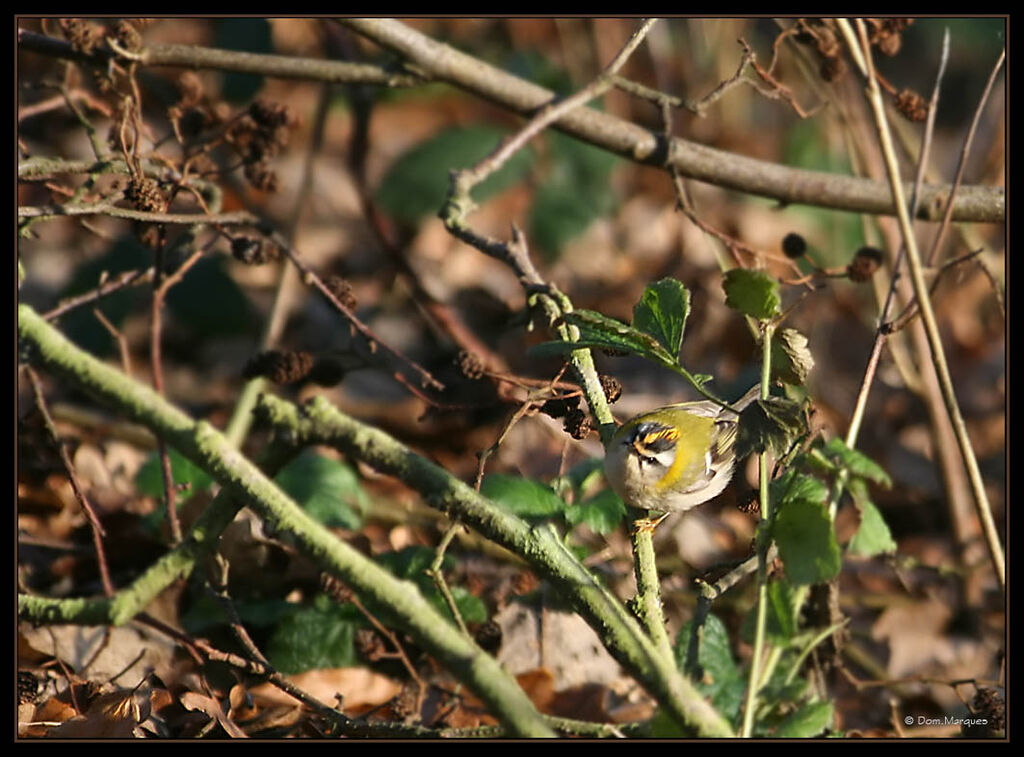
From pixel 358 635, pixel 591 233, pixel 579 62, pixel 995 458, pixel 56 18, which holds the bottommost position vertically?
pixel 358 635

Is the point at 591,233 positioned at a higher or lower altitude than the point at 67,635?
higher

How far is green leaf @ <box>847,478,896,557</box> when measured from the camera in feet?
7.25

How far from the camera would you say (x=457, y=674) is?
1.65 meters

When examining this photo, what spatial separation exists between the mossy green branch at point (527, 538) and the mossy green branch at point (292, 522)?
0.57 feet

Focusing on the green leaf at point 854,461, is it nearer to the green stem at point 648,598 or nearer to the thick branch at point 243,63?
the green stem at point 648,598

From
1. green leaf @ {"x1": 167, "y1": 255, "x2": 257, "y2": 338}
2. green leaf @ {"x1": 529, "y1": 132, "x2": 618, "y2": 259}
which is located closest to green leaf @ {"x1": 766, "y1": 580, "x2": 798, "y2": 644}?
green leaf @ {"x1": 167, "y1": 255, "x2": 257, "y2": 338}

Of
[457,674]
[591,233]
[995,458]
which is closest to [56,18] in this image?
[457,674]

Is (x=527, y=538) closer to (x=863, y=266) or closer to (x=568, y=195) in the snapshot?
(x=863, y=266)

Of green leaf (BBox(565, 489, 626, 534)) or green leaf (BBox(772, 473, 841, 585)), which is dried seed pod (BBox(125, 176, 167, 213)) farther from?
green leaf (BBox(772, 473, 841, 585))

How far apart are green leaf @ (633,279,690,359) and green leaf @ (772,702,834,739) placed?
0.71 meters

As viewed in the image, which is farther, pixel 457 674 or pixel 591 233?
pixel 591 233

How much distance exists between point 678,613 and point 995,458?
2.08 meters

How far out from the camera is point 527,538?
1.86m

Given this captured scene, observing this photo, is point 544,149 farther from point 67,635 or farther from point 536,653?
point 67,635
